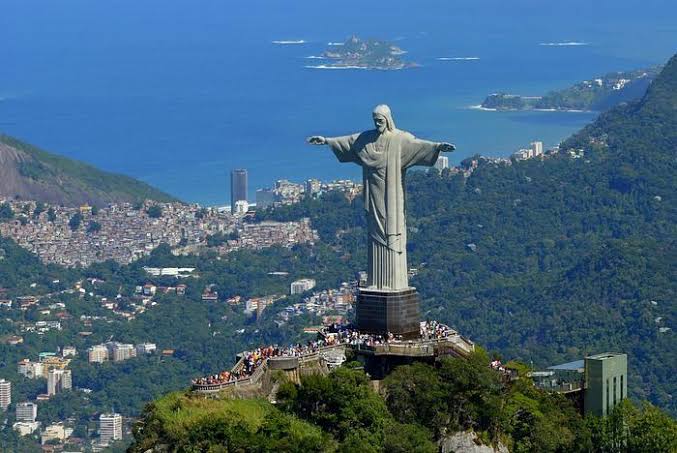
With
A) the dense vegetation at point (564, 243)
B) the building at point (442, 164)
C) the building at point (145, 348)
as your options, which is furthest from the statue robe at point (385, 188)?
the building at point (442, 164)

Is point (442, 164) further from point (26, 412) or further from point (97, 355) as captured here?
point (26, 412)

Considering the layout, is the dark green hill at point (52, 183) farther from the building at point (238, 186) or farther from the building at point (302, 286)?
the building at point (302, 286)

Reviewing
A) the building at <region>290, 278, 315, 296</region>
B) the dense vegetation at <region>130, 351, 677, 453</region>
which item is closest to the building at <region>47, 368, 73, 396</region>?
the building at <region>290, 278, 315, 296</region>

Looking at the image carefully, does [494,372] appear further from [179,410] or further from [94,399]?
[94,399]

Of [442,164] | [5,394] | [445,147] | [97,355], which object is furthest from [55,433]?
[445,147]

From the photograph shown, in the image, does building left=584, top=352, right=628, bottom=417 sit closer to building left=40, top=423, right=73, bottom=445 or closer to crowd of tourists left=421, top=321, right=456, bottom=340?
crowd of tourists left=421, top=321, right=456, bottom=340

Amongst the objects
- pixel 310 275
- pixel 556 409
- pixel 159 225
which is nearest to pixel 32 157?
pixel 159 225
